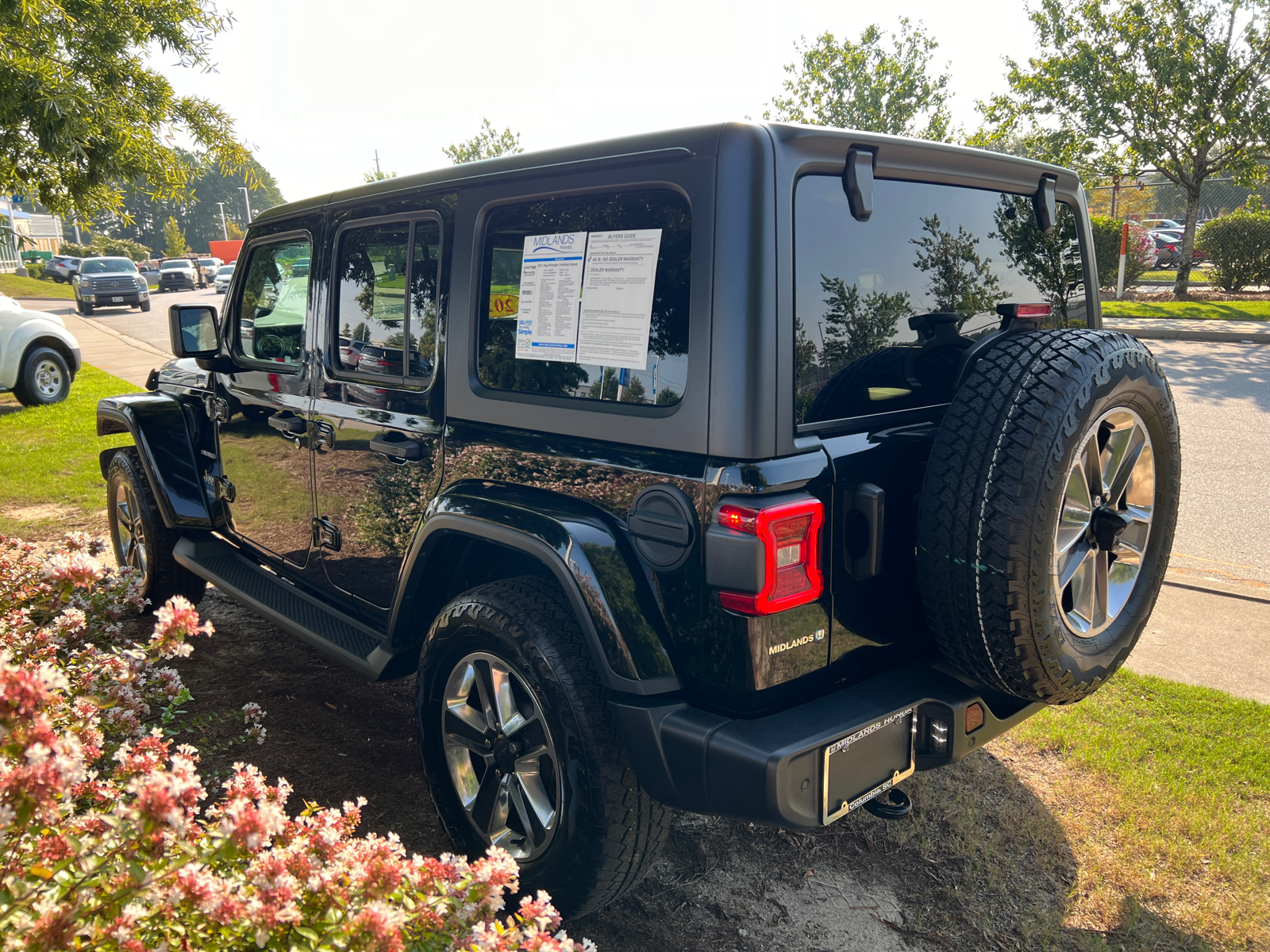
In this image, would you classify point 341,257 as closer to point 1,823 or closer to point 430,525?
point 430,525

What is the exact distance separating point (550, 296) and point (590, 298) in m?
0.17

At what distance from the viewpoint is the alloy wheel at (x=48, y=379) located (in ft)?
38.6

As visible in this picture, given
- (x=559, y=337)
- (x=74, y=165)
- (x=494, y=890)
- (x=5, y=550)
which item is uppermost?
(x=74, y=165)

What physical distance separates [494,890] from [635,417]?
3.71 ft

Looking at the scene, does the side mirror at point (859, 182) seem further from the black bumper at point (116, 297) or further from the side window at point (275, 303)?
the black bumper at point (116, 297)

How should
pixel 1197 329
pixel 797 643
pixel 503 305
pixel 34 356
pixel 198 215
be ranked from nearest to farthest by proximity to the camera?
1. pixel 797 643
2. pixel 503 305
3. pixel 34 356
4. pixel 1197 329
5. pixel 198 215

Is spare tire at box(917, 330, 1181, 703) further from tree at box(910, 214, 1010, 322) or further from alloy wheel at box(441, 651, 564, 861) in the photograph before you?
alloy wheel at box(441, 651, 564, 861)

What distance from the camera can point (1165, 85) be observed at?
1867 cm

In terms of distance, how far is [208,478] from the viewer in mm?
4418

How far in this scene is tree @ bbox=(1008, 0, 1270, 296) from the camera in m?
18.2

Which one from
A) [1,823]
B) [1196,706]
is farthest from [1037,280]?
[1,823]

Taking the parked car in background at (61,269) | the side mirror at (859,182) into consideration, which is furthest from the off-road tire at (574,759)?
the parked car in background at (61,269)

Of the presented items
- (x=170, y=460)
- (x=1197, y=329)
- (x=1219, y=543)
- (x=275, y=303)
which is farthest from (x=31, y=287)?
A: (x=1219, y=543)

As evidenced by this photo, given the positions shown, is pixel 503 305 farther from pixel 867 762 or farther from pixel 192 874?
pixel 192 874
